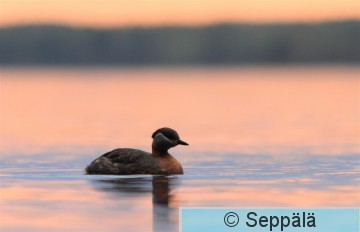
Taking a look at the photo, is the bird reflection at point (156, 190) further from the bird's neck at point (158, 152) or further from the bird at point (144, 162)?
the bird's neck at point (158, 152)

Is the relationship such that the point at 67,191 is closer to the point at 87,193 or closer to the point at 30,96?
the point at 87,193

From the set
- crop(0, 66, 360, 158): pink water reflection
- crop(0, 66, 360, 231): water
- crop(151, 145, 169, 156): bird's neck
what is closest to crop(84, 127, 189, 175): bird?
crop(151, 145, 169, 156): bird's neck

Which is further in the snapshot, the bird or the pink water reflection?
the pink water reflection

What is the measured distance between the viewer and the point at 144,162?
814 inches

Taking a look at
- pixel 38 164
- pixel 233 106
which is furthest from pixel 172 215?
pixel 233 106

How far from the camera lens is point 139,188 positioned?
18.9m

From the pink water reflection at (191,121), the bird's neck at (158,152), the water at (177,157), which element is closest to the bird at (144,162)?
the bird's neck at (158,152)

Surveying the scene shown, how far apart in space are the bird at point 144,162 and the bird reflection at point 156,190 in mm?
293

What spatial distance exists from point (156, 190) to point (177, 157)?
478 centimetres

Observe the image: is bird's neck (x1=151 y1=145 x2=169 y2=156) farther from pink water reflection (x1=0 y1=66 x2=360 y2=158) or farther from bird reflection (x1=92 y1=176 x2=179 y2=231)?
pink water reflection (x1=0 y1=66 x2=360 y2=158)

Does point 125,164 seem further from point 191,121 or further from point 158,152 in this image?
point 191,121

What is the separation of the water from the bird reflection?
0.01 metres

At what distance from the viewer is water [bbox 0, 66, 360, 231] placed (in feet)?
55.2

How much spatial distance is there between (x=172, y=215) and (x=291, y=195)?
7.09 ft
